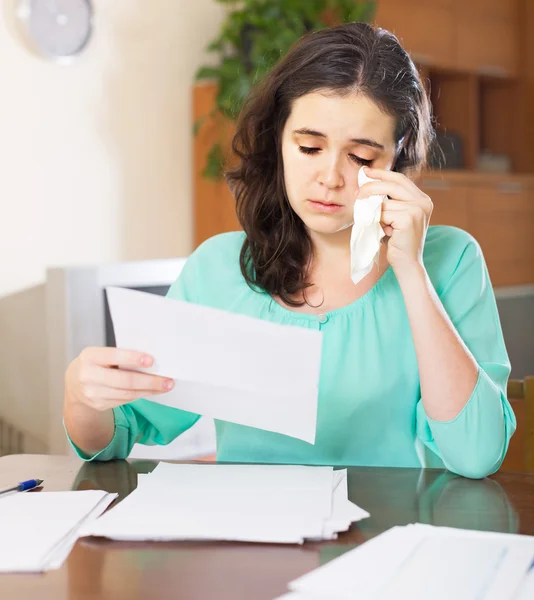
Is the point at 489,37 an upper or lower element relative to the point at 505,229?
upper

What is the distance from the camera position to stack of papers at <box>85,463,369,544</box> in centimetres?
88

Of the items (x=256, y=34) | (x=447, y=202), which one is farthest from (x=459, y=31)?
(x=256, y=34)

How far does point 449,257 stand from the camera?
1.40 meters

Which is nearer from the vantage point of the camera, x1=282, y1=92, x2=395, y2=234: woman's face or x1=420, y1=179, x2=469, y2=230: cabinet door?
x1=282, y1=92, x2=395, y2=234: woman's face

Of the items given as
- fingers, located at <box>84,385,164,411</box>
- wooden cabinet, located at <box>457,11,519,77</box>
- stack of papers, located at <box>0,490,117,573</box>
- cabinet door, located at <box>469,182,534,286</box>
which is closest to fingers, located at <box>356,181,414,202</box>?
fingers, located at <box>84,385,164,411</box>

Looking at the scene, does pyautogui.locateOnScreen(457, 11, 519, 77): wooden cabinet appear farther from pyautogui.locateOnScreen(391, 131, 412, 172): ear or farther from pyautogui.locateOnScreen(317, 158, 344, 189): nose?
pyautogui.locateOnScreen(317, 158, 344, 189): nose

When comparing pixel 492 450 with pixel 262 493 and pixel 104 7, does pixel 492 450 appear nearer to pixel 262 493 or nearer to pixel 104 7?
pixel 262 493

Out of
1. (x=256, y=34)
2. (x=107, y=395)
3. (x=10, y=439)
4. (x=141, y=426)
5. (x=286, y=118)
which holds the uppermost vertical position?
(x=256, y=34)

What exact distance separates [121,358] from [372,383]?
46cm

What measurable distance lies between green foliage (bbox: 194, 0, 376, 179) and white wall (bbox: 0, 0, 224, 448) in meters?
0.15

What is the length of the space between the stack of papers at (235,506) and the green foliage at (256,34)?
1953 millimetres

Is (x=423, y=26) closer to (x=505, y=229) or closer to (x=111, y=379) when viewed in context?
(x=505, y=229)

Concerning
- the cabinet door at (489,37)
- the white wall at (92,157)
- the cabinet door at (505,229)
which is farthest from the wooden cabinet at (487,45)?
the white wall at (92,157)

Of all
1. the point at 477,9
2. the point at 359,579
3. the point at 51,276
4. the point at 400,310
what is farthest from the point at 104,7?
the point at 359,579
